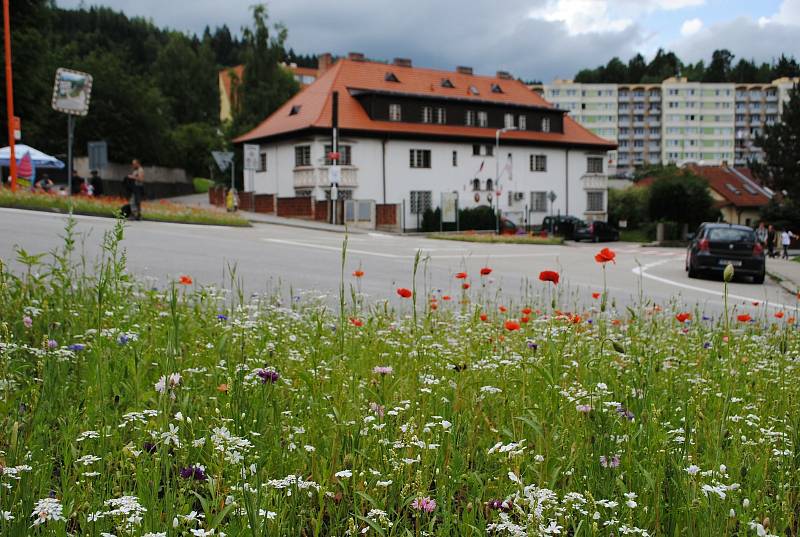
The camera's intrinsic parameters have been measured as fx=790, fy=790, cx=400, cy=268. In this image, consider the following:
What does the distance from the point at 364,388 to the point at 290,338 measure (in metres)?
1.39

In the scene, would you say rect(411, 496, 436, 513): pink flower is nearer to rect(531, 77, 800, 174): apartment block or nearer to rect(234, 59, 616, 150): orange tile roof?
rect(234, 59, 616, 150): orange tile roof

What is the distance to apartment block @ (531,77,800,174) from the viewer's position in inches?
6629

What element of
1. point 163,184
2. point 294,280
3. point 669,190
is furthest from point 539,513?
point 163,184

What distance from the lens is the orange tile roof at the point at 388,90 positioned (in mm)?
54750

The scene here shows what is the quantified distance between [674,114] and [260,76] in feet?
398

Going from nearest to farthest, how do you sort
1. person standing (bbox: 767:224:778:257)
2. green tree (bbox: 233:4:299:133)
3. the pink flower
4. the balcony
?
the pink flower < person standing (bbox: 767:224:778:257) < the balcony < green tree (bbox: 233:4:299:133)

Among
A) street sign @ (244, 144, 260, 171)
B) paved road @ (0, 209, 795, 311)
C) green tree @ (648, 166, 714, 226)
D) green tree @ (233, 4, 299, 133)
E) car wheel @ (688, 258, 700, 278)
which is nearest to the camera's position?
paved road @ (0, 209, 795, 311)

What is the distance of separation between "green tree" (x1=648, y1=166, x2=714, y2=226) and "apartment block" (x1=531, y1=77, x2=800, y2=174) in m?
104

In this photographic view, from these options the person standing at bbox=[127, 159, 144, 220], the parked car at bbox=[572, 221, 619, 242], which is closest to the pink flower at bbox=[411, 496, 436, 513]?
the person standing at bbox=[127, 159, 144, 220]

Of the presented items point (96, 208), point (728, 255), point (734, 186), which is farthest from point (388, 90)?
point (734, 186)

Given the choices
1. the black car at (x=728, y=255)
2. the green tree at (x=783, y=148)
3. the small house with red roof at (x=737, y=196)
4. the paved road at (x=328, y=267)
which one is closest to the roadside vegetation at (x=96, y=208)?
the paved road at (x=328, y=267)

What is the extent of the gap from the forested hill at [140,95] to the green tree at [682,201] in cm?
3496

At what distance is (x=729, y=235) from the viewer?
2236cm

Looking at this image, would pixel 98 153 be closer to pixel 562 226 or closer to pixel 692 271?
pixel 692 271
